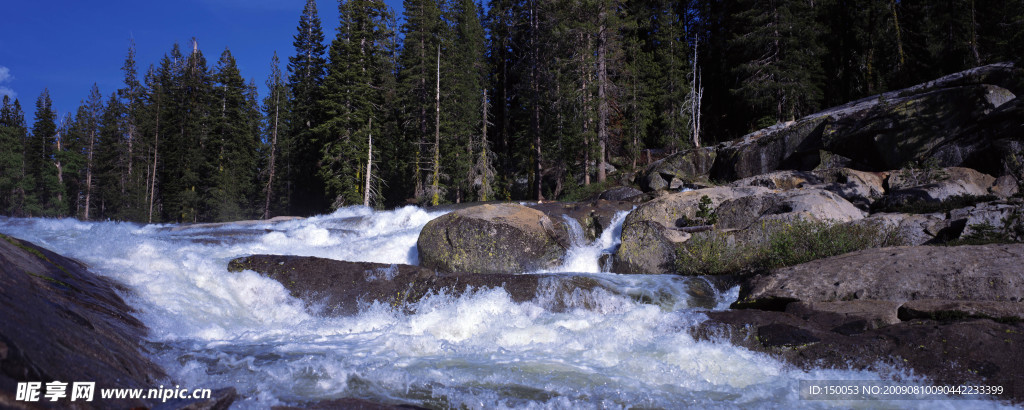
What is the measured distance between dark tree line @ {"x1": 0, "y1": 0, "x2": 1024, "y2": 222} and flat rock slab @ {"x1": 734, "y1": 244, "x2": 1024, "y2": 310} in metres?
13.3

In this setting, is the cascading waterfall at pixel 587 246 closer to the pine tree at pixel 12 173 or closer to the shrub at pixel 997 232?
the shrub at pixel 997 232

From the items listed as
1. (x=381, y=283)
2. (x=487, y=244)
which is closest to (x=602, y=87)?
(x=487, y=244)

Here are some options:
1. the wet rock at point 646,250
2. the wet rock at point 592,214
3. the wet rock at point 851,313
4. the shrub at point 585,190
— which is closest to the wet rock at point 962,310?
the wet rock at point 851,313

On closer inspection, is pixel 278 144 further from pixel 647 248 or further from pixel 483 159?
pixel 647 248

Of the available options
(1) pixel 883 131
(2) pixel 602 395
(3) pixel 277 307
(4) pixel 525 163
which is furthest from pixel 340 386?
(4) pixel 525 163

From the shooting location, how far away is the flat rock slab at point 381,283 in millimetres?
8312

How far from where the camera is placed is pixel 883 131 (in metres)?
16.9

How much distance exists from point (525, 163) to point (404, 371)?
26269 millimetres

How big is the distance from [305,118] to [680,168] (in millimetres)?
27504

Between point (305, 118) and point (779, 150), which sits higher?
point (305, 118)

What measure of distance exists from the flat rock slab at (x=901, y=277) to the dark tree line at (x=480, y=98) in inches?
525

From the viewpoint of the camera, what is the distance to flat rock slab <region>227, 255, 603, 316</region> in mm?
8312

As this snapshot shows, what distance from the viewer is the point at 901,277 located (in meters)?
6.95

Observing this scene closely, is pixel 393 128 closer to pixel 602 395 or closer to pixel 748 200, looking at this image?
Result: pixel 748 200
